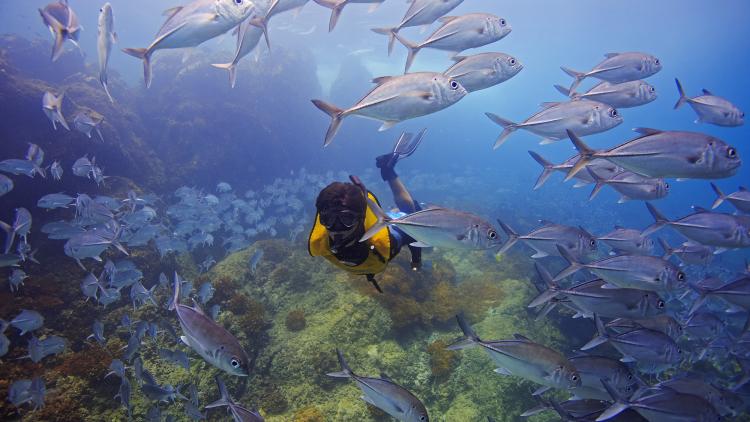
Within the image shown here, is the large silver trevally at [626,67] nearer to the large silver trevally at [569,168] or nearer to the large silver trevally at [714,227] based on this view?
the large silver trevally at [569,168]

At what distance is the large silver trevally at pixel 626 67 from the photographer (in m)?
5.45

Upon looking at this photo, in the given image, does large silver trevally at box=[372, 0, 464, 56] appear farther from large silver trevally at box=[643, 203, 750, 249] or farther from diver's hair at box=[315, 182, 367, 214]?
large silver trevally at box=[643, 203, 750, 249]

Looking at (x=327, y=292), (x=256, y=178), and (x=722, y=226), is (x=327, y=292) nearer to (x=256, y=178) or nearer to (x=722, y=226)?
(x=722, y=226)

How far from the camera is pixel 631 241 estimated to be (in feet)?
18.6

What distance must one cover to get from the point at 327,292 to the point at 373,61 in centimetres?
4904

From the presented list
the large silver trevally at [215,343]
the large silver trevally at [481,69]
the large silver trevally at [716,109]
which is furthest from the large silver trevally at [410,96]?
the large silver trevally at [716,109]

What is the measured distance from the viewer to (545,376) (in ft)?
11.7

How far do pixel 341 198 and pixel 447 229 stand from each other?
138cm

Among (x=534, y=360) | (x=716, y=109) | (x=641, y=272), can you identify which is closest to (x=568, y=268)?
(x=641, y=272)

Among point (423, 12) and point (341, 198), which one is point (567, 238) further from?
point (341, 198)

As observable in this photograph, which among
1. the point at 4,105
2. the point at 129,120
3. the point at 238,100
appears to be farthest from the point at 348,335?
the point at 238,100

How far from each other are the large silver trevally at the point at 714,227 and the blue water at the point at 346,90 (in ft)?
33.9

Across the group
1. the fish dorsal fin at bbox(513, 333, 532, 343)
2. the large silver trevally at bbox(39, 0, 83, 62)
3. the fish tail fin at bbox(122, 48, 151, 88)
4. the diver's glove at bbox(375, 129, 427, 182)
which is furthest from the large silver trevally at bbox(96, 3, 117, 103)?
the fish dorsal fin at bbox(513, 333, 532, 343)

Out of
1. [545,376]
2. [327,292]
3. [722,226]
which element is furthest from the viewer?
[327,292]
